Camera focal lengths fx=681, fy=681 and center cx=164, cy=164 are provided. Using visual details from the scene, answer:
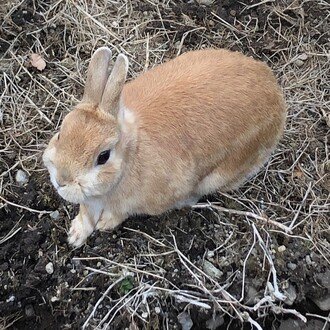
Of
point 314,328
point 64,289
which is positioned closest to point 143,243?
point 64,289

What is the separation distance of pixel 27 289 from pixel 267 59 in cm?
239

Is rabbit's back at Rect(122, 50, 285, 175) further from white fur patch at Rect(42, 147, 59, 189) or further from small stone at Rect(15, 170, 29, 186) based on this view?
small stone at Rect(15, 170, 29, 186)

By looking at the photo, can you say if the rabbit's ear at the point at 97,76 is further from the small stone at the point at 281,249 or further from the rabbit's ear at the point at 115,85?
the small stone at the point at 281,249

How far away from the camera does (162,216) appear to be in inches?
164

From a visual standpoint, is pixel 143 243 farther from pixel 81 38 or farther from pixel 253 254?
pixel 81 38

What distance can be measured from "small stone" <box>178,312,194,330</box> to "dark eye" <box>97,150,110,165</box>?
108 centimetres

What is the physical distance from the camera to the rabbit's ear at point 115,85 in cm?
324

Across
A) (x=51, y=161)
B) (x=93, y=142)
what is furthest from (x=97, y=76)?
(x=51, y=161)

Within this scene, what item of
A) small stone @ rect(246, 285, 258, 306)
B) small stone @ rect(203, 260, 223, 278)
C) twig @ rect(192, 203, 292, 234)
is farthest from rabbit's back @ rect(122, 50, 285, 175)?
small stone @ rect(246, 285, 258, 306)

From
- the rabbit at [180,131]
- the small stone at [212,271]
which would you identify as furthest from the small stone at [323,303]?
the rabbit at [180,131]

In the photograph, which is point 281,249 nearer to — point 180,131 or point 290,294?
point 290,294

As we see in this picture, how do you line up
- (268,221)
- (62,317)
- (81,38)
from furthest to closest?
1. (81,38)
2. (268,221)
3. (62,317)

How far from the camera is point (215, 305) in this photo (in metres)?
3.84

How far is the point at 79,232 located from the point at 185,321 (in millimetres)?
794
